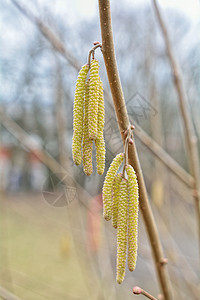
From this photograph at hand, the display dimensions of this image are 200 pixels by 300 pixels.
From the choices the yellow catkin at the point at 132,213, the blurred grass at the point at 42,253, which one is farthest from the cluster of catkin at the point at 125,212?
A: the blurred grass at the point at 42,253

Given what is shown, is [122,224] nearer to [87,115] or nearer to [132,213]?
[132,213]

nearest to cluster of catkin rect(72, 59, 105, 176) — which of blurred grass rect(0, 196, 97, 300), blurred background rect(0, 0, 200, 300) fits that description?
blurred background rect(0, 0, 200, 300)

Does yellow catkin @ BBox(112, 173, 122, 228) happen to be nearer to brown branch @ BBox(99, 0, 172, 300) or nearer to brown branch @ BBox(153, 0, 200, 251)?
brown branch @ BBox(99, 0, 172, 300)

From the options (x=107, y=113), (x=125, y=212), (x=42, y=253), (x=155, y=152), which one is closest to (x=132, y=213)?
(x=125, y=212)

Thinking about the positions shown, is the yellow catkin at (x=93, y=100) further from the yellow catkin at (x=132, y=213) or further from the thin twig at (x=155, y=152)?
the thin twig at (x=155, y=152)

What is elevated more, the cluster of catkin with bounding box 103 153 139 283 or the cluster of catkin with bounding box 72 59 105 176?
the cluster of catkin with bounding box 72 59 105 176

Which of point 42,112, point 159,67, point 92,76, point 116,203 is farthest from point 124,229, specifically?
point 42,112

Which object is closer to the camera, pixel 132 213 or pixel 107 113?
pixel 132 213
